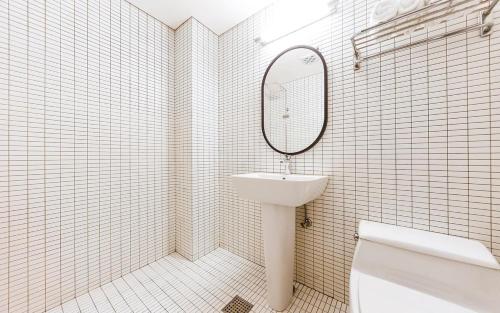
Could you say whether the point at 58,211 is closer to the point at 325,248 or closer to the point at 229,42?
the point at 325,248

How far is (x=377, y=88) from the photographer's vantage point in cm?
109

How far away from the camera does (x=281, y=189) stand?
Result: 1.01 meters

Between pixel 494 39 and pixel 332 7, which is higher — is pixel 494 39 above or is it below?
below

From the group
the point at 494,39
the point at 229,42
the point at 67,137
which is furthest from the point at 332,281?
the point at 229,42

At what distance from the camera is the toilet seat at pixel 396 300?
Result: 0.69 metres

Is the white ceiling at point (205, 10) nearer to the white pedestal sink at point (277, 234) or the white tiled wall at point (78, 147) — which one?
the white tiled wall at point (78, 147)

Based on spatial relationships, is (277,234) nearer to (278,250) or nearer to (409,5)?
(278,250)

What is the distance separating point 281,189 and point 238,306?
2.71 feet

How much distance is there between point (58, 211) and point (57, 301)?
56 cm

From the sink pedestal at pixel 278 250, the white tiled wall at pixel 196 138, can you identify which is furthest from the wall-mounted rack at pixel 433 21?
the white tiled wall at pixel 196 138

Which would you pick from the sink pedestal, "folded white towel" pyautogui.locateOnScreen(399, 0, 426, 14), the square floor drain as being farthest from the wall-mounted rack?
the square floor drain

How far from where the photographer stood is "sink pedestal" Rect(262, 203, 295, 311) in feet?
3.75

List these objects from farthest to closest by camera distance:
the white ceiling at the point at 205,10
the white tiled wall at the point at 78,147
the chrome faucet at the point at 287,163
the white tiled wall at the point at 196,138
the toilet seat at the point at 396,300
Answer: the white tiled wall at the point at 196,138, the white ceiling at the point at 205,10, the chrome faucet at the point at 287,163, the white tiled wall at the point at 78,147, the toilet seat at the point at 396,300

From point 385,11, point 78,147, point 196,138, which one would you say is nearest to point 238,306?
point 196,138
